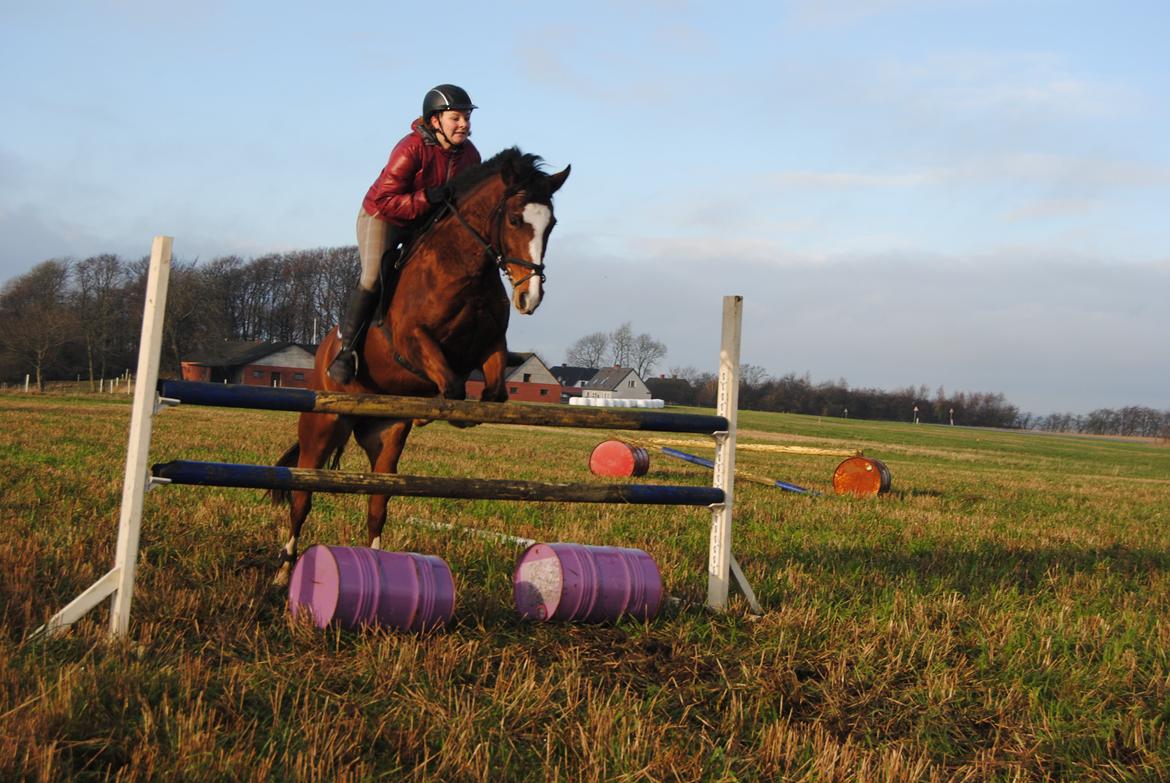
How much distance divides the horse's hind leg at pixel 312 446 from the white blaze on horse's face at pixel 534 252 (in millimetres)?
1705

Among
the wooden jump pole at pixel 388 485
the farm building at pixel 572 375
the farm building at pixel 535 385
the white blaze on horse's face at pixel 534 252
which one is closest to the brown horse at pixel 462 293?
the white blaze on horse's face at pixel 534 252

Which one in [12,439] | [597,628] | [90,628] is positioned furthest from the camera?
[12,439]

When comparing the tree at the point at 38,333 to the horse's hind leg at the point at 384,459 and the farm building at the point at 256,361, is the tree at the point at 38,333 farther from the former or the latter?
the horse's hind leg at the point at 384,459

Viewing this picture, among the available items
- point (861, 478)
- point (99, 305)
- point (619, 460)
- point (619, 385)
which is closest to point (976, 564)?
point (861, 478)

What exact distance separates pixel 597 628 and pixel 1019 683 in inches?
73.3

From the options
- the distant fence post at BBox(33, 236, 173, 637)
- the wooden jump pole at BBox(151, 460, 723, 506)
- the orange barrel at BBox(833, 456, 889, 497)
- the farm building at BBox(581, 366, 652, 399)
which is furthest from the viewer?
the farm building at BBox(581, 366, 652, 399)

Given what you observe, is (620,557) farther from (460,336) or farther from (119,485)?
(119,485)

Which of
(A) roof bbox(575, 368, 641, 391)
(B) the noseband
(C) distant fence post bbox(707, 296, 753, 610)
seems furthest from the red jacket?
(A) roof bbox(575, 368, 641, 391)

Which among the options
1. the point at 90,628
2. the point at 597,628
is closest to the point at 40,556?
the point at 90,628

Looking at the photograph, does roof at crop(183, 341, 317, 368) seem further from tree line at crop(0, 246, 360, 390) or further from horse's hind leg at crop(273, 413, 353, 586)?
horse's hind leg at crop(273, 413, 353, 586)

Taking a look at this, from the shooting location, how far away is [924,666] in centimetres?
405

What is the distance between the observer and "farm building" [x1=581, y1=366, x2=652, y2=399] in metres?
104

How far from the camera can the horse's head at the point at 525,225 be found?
4.57m

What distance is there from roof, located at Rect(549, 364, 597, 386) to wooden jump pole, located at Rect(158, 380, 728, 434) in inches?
4251
